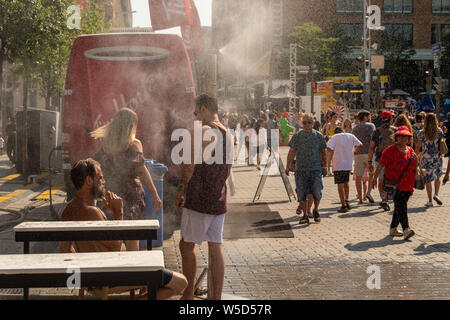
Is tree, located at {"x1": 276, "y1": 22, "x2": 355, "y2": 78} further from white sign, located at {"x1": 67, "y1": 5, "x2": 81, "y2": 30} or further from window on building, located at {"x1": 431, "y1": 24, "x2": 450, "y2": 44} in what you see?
white sign, located at {"x1": 67, "y1": 5, "x2": 81, "y2": 30}

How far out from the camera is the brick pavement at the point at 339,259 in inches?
242

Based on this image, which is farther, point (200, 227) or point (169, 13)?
point (169, 13)

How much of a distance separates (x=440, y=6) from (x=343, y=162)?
69.5m

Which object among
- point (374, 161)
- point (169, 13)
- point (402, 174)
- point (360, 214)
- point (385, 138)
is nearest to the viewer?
point (402, 174)

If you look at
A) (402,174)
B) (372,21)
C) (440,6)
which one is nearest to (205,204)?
(402,174)

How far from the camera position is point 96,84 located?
9336 millimetres

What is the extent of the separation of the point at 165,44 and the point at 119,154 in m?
3.43

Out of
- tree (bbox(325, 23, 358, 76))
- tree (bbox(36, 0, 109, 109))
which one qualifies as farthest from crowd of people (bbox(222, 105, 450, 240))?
tree (bbox(325, 23, 358, 76))

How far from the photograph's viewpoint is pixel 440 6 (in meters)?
75.1

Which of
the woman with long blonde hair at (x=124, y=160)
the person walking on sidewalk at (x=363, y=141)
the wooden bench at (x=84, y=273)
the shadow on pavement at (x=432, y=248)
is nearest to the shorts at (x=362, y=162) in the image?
the person walking on sidewalk at (x=363, y=141)

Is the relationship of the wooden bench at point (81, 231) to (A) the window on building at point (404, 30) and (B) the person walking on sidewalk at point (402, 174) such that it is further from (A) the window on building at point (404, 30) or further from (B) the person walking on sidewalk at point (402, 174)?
(A) the window on building at point (404, 30)

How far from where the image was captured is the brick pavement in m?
6.15

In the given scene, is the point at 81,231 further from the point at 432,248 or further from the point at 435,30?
the point at 435,30

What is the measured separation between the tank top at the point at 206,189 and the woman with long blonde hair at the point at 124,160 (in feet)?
3.36
